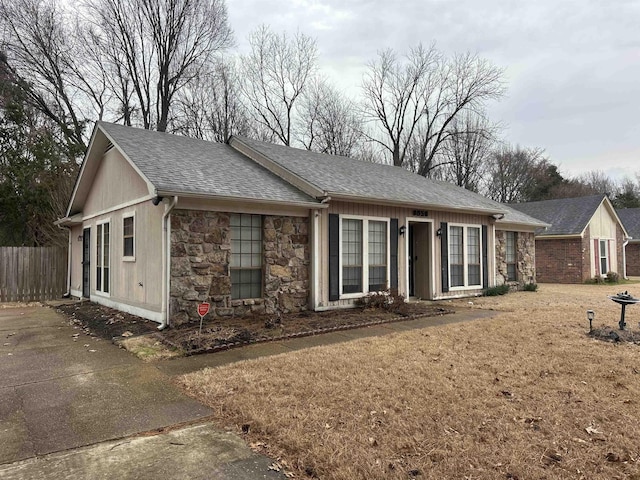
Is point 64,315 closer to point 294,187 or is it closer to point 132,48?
point 294,187

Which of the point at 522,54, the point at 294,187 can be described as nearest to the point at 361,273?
the point at 294,187

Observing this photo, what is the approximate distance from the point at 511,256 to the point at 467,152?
21.2 m

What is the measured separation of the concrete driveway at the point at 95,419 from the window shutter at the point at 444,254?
8697 millimetres

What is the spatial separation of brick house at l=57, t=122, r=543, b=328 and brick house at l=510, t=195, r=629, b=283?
8412 millimetres

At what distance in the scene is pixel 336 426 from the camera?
132 inches

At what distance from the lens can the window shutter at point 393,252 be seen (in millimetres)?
10289

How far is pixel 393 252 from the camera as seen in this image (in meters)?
10.4

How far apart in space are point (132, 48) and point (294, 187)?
1772 centimetres

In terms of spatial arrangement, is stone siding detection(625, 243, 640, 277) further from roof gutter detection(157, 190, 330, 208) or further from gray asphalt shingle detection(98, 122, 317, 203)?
gray asphalt shingle detection(98, 122, 317, 203)

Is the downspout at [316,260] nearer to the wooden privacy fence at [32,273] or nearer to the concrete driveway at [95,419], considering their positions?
the concrete driveway at [95,419]

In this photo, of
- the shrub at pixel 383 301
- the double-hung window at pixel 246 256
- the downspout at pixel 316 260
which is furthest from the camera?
the shrub at pixel 383 301

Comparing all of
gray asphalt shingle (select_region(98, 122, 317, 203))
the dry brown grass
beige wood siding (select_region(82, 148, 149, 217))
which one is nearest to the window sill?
the dry brown grass

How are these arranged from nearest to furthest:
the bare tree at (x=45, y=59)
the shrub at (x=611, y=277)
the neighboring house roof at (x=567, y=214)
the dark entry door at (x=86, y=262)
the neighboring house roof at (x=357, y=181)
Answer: the neighboring house roof at (x=357, y=181) < the dark entry door at (x=86, y=262) < the bare tree at (x=45, y=59) < the neighboring house roof at (x=567, y=214) < the shrub at (x=611, y=277)

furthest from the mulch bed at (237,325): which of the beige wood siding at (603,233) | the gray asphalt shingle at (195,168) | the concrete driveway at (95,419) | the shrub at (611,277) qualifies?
the shrub at (611,277)
